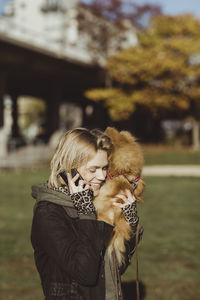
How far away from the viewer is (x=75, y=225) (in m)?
2.17

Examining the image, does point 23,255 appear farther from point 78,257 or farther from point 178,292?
point 78,257

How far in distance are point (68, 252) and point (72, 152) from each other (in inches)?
19.4

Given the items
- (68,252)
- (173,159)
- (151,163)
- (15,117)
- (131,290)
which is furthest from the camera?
(15,117)

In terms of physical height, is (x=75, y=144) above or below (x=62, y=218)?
above

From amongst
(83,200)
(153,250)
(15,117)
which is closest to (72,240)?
(83,200)

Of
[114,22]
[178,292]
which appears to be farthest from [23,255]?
[114,22]

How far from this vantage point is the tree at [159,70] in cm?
2977

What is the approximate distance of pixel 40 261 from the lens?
223 centimetres

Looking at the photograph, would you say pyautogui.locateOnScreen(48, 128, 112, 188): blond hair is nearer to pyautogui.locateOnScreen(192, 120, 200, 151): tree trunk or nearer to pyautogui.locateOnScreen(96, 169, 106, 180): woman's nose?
pyautogui.locateOnScreen(96, 169, 106, 180): woman's nose

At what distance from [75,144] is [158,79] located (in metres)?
29.9

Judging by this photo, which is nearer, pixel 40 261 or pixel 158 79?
pixel 40 261

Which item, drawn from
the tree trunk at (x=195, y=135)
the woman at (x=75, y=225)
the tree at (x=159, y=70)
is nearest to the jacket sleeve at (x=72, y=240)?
the woman at (x=75, y=225)

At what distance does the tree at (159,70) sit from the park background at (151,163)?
2.7 inches

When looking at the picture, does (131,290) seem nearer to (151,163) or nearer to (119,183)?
(119,183)
